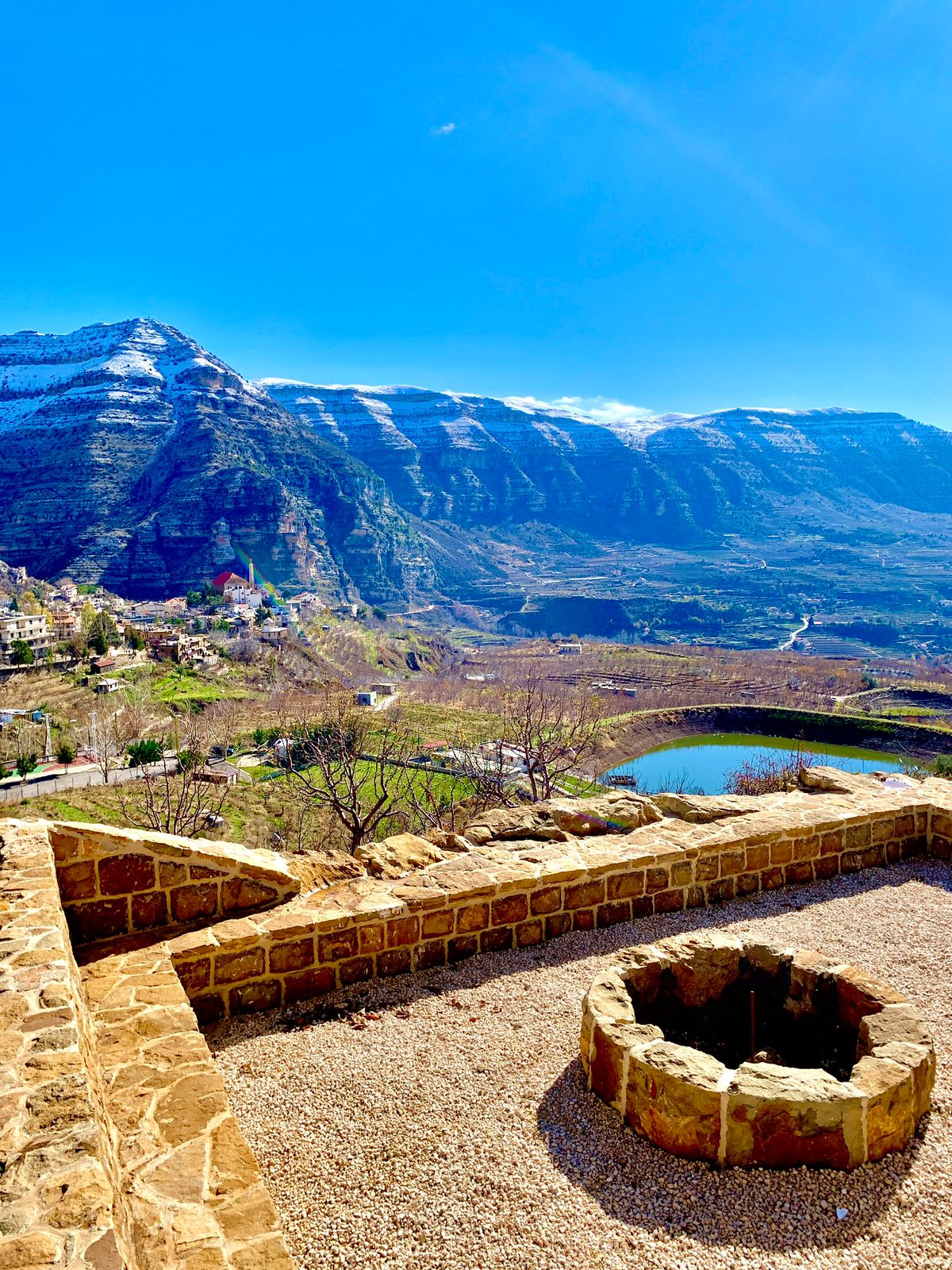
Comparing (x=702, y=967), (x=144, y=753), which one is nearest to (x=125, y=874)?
(x=702, y=967)

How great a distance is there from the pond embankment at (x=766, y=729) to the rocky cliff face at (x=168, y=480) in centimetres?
9577

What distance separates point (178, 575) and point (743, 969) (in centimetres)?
13829

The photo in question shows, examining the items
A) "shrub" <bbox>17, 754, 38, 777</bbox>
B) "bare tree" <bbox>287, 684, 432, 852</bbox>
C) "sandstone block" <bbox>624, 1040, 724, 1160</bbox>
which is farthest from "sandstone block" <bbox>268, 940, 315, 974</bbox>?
"shrub" <bbox>17, 754, 38, 777</bbox>

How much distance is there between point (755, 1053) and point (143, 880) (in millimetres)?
3872

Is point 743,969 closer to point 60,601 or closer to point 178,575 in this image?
point 60,601

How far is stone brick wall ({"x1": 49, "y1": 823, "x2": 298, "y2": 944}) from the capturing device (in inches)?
180

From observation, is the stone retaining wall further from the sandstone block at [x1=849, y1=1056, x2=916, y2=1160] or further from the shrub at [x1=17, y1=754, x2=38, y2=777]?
the shrub at [x1=17, y1=754, x2=38, y2=777]

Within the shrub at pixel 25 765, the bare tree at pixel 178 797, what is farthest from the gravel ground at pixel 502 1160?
the shrub at pixel 25 765

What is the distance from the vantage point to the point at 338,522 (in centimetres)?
16925

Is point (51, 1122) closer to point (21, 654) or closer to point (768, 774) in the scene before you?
point (768, 774)

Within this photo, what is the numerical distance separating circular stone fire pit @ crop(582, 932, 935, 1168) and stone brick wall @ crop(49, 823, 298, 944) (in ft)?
8.31

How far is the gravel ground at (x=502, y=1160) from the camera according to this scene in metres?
2.72

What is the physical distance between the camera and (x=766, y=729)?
64.7 m

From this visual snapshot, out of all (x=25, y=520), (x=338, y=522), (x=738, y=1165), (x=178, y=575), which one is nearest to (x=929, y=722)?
(x=738, y=1165)
